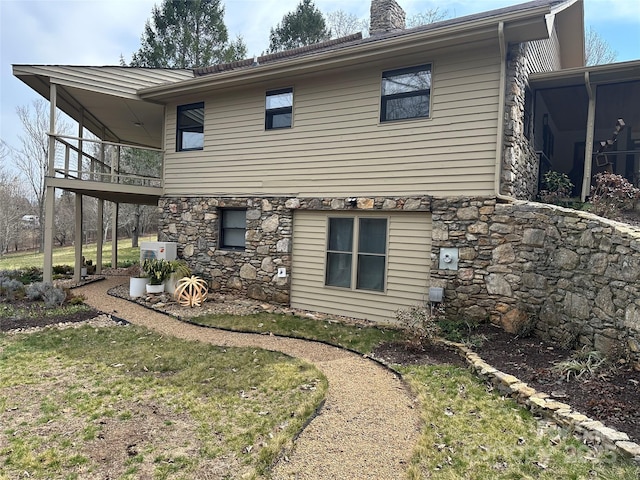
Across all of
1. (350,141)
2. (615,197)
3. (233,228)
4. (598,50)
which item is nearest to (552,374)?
(615,197)

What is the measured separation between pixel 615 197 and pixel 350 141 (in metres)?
4.81

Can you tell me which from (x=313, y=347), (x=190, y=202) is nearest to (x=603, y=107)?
(x=313, y=347)

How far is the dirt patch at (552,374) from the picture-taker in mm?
3275

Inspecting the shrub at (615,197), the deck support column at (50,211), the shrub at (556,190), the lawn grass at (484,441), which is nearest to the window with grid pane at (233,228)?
the deck support column at (50,211)

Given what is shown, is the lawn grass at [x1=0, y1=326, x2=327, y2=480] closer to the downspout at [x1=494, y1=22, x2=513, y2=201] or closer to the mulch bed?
the mulch bed

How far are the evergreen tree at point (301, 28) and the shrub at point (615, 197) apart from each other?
1727cm

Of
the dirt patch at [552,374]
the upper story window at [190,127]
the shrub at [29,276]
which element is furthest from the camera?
the shrub at [29,276]

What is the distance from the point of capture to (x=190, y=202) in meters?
9.23

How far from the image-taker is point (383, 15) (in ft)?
32.4

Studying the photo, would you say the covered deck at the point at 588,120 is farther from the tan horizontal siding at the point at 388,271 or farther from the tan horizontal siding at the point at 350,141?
the tan horizontal siding at the point at 388,271

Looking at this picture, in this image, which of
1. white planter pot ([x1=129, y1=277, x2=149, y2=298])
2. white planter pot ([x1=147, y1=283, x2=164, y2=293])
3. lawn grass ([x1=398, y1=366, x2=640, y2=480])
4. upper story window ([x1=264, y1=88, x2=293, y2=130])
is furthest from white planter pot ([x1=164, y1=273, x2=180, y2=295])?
lawn grass ([x1=398, y1=366, x2=640, y2=480])

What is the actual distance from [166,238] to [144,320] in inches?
121

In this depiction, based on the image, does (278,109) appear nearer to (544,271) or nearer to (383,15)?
(383,15)

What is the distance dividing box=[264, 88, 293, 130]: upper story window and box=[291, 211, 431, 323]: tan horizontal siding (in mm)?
2043
